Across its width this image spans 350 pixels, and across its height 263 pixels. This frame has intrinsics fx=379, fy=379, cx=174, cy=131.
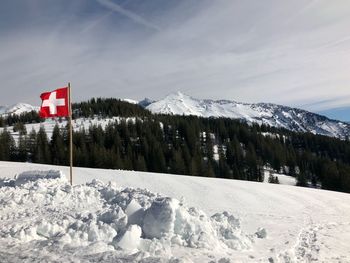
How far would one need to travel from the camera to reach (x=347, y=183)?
76.2 metres

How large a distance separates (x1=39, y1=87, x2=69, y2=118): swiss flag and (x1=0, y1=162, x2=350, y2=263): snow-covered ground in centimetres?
316

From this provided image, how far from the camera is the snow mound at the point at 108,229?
32.7 feet

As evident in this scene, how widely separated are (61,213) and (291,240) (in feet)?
26.7

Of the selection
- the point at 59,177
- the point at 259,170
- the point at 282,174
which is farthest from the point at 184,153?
the point at 59,177

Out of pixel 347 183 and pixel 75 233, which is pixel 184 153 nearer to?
pixel 347 183

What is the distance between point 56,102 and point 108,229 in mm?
9353

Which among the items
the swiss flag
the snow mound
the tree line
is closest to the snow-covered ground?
the snow mound

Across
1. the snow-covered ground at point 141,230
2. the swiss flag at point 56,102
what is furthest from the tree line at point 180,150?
the snow-covered ground at point 141,230

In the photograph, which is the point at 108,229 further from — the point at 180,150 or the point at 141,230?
the point at 180,150

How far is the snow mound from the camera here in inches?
392

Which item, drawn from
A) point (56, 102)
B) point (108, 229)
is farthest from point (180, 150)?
point (108, 229)

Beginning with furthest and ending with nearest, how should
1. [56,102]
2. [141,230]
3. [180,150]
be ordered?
[180,150], [56,102], [141,230]

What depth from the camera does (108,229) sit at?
36.1 ft

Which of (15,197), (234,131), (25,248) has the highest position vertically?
(234,131)
